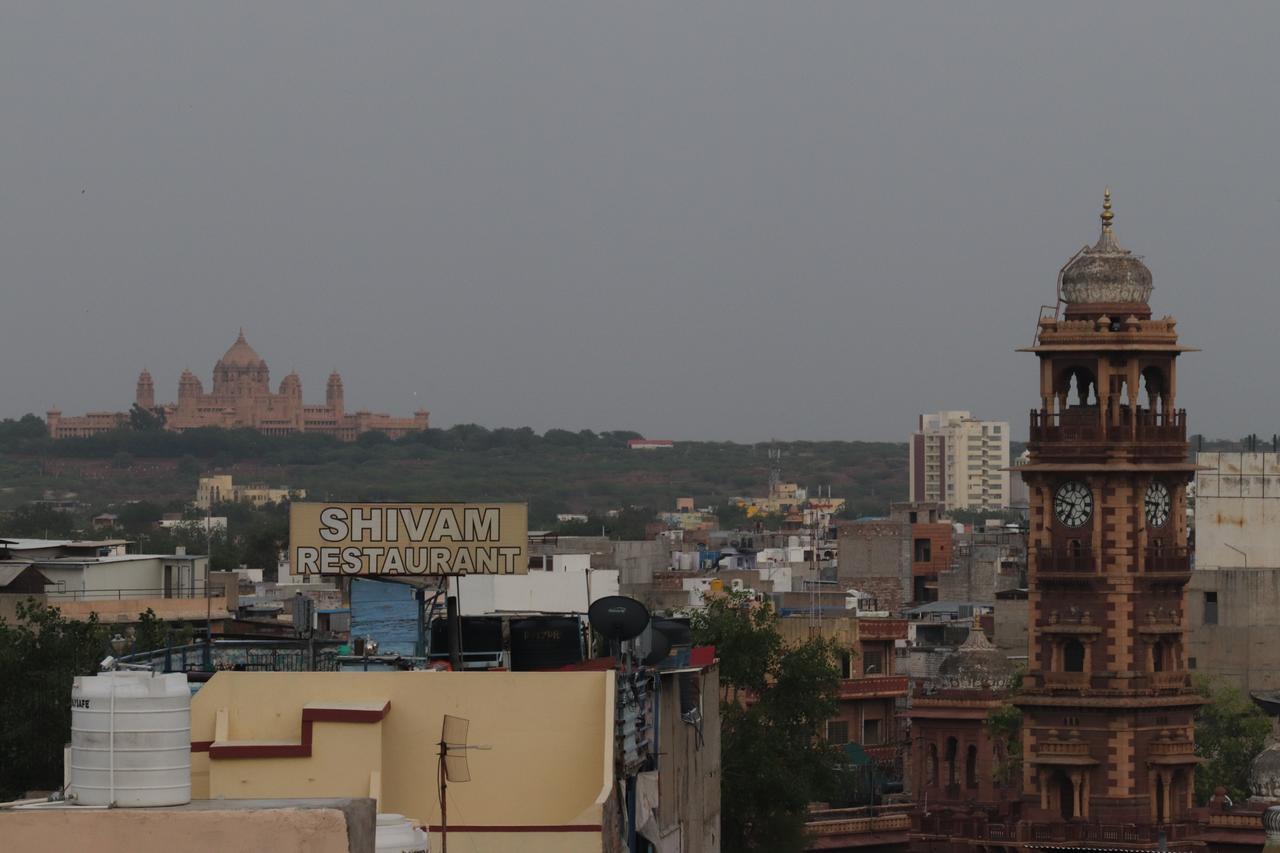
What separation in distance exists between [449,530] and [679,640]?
4.20m

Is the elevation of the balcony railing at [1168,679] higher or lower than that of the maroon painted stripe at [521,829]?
higher

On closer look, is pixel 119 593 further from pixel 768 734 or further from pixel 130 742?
pixel 130 742

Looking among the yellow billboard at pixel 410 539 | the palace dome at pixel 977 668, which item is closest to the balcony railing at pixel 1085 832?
the palace dome at pixel 977 668

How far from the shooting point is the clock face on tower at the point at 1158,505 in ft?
231

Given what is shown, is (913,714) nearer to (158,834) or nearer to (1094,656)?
(1094,656)

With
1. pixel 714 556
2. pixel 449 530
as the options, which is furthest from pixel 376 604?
pixel 714 556

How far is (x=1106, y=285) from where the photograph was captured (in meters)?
70.9

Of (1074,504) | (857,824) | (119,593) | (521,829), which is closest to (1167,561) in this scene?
(1074,504)

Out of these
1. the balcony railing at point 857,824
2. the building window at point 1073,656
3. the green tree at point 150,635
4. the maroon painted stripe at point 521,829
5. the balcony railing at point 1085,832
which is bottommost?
the balcony railing at point 857,824

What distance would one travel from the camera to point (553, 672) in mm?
30453

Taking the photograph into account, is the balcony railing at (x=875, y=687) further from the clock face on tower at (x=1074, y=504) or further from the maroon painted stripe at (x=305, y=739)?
the maroon painted stripe at (x=305, y=739)

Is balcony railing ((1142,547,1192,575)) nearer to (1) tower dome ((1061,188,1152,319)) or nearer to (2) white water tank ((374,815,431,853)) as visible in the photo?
(1) tower dome ((1061,188,1152,319))

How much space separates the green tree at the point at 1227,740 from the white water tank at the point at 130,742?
6612cm

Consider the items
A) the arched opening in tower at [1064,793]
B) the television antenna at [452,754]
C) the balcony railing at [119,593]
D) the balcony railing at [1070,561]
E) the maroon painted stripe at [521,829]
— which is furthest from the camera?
the balcony railing at [119,593]
